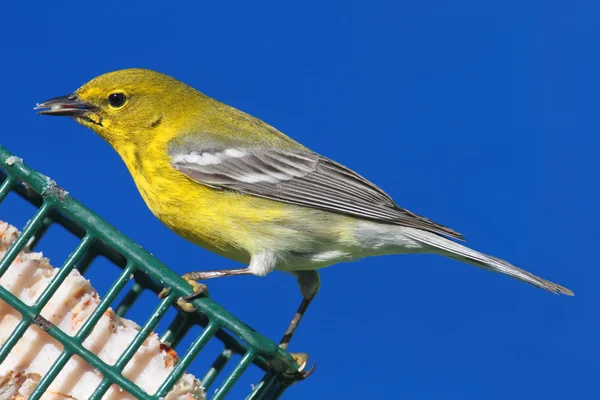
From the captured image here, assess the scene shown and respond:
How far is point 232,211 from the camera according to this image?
402cm

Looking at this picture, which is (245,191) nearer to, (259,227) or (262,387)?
(259,227)

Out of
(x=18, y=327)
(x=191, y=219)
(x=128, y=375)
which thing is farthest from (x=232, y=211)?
(x=18, y=327)

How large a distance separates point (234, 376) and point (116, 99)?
2046 mm

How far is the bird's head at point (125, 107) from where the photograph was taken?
4293 millimetres

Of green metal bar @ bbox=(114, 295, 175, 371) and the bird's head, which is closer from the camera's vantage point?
green metal bar @ bbox=(114, 295, 175, 371)

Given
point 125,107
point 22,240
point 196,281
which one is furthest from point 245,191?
point 22,240

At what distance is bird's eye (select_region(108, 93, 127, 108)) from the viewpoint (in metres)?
4.38

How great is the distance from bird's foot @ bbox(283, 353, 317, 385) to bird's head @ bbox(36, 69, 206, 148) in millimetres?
1511

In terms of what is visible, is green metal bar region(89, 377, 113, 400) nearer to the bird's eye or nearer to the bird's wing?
the bird's wing

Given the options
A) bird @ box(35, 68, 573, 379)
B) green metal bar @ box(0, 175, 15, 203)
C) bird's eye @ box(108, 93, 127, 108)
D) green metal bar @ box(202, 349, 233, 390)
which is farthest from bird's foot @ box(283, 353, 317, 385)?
bird's eye @ box(108, 93, 127, 108)

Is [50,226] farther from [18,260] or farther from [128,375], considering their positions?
[128,375]

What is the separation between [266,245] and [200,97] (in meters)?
1.30

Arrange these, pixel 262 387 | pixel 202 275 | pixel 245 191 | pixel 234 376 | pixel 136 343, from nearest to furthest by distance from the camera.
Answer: pixel 136 343, pixel 234 376, pixel 262 387, pixel 202 275, pixel 245 191

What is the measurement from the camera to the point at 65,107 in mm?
4219
